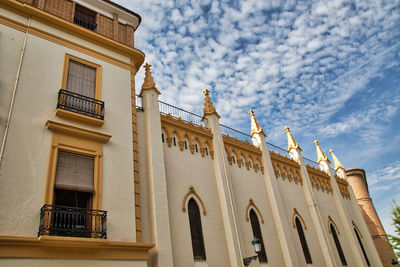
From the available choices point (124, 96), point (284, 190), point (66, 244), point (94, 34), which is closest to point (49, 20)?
point (94, 34)

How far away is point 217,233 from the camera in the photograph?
1224 centimetres

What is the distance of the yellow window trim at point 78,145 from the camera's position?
847 cm

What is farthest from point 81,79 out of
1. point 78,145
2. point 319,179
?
point 319,179

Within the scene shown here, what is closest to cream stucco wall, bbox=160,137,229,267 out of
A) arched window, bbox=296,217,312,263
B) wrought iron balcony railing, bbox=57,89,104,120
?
wrought iron balcony railing, bbox=57,89,104,120

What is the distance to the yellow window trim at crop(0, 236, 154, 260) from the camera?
6766 mm

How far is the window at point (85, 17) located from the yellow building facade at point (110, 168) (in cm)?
5

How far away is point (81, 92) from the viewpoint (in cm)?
1047

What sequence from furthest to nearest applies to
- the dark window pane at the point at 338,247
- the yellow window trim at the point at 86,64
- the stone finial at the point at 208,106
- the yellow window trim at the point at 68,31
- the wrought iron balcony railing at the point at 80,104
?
the dark window pane at the point at 338,247 < the stone finial at the point at 208,106 < the yellow window trim at the point at 68,31 < the yellow window trim at the point at 86,64 < the wrought iron balcony railing at the point at 80,104

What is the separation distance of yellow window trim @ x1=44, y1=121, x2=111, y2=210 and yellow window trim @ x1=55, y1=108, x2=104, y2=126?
0.38m

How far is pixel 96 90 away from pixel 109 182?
11.6ft

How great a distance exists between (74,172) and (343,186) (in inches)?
865

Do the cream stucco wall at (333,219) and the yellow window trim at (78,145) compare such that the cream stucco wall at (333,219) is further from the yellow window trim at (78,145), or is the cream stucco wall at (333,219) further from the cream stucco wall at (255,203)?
the yellow window trim at (78,145)

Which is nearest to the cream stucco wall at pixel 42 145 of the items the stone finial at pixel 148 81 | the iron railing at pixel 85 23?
the stone finial at pixel 148 81

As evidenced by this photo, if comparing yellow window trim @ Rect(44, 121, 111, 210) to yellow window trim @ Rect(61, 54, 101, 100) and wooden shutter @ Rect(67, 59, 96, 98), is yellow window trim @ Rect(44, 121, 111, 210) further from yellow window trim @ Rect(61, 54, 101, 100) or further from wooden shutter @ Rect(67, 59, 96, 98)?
wooden shutter @ Rect(67, 59, 96, 98)
